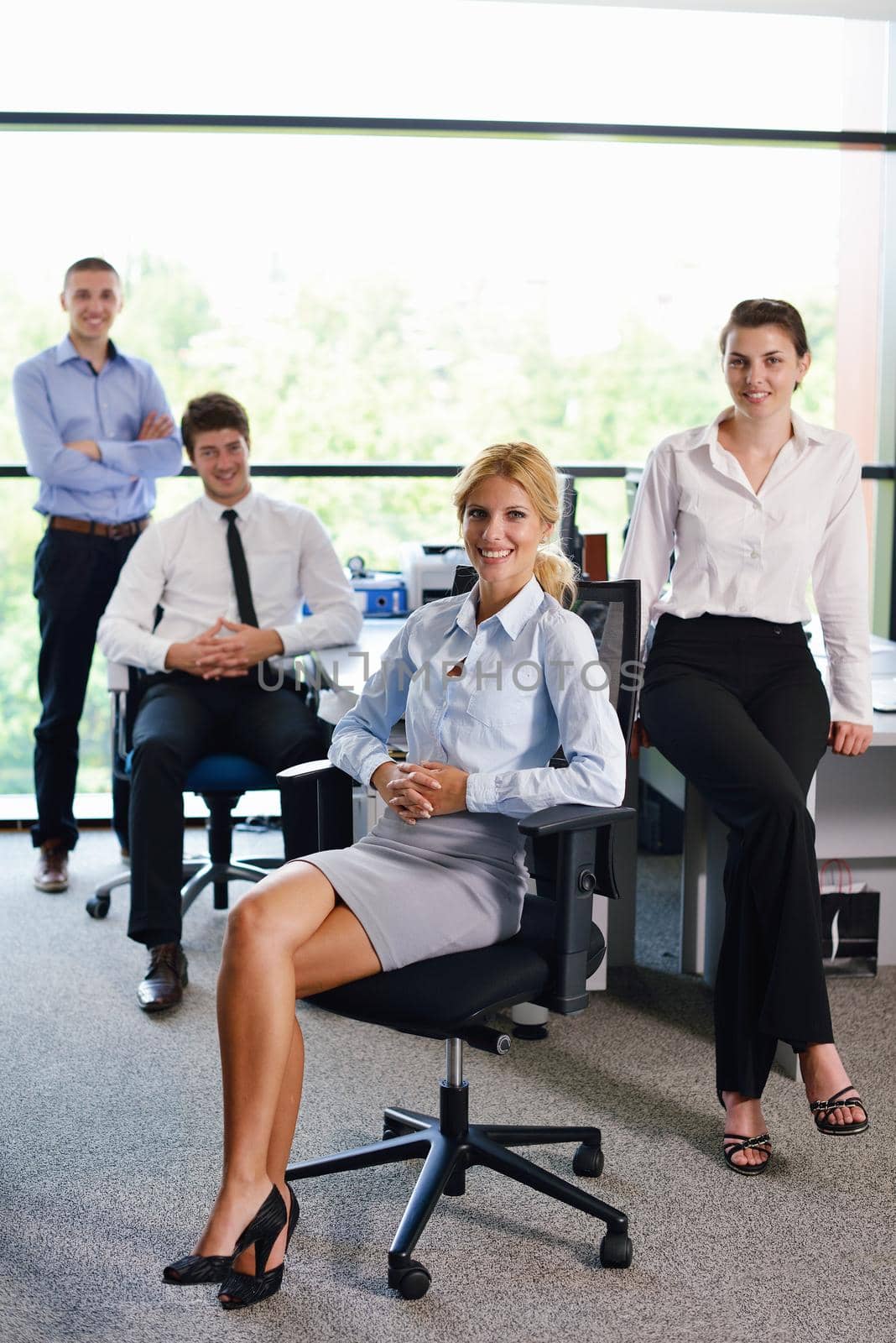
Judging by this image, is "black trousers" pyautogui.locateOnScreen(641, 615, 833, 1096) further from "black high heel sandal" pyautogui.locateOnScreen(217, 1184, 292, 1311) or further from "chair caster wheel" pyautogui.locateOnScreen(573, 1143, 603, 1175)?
"black high heel sandal" pyautogui.locateOnScreen(217, 1184, 292, 1311)

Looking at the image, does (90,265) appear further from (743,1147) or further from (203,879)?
(743,1147)

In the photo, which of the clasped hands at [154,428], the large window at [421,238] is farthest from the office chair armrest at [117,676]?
the large window at [421,238]

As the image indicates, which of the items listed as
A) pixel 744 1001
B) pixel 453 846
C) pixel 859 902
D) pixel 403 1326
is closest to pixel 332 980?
pixel 453 846

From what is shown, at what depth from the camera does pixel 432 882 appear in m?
2.18

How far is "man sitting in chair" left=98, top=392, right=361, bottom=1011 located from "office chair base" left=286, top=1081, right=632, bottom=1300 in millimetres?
1055

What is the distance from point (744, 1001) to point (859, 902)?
979mm

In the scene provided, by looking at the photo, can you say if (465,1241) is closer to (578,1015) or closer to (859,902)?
(578,1015)

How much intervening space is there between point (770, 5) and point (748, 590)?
257cm

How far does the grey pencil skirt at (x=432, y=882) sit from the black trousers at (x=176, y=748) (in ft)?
2.89

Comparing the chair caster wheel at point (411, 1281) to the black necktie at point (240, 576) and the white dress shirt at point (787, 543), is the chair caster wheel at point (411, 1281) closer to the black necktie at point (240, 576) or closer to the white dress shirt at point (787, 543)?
the white dress shirt at point (787, 543)

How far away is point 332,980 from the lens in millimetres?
2082

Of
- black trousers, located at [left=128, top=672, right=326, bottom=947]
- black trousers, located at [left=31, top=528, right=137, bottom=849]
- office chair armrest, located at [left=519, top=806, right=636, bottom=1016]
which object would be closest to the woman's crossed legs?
office chair armrest, located at [left=519, top=806, right=636, bottom=1016]

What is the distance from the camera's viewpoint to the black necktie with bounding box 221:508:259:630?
148 inches

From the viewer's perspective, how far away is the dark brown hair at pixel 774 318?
9.48 ft
